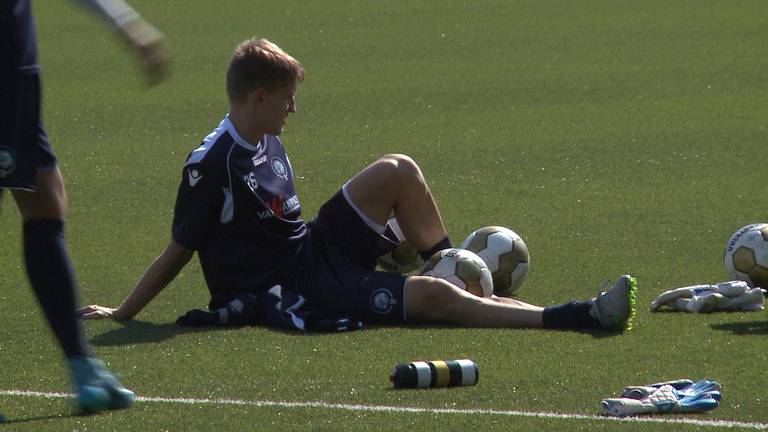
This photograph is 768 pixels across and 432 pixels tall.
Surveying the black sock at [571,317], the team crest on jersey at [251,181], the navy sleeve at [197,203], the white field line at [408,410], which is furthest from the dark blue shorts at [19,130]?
the black sock at [571,317]

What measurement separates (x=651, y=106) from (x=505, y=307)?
8574 mm

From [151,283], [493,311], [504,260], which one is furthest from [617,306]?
[151,283]

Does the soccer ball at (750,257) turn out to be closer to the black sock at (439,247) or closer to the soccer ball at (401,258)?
the black sock at (439,247)

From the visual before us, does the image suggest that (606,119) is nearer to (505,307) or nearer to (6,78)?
(505,307)

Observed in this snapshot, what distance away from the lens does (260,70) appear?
7.17 m

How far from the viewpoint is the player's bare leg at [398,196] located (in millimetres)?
7309

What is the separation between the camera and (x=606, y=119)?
47.3ft

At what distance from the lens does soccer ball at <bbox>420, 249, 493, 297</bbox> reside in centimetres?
734

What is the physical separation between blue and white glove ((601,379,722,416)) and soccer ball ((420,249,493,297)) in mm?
1891

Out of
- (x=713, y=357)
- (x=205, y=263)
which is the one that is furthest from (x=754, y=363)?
(x=205, y=263)

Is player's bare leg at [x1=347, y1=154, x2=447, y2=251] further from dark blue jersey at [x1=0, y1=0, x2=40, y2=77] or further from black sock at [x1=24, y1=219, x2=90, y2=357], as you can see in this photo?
dark blue jersey at [x1=0, y1=0, x2=40, y2=77]

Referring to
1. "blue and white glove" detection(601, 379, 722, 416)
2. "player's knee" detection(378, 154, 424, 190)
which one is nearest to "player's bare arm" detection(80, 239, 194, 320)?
"player's knee" detection(378, 154, 424, 190)

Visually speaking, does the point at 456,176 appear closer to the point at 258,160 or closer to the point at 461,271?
the point at 461,271

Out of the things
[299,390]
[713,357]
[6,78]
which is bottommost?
[299,390]
